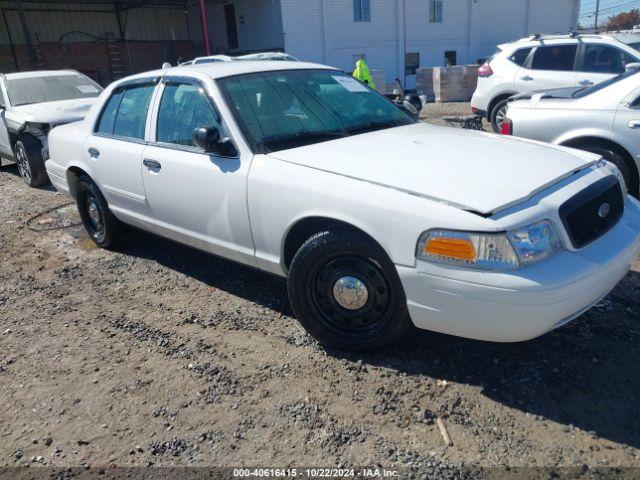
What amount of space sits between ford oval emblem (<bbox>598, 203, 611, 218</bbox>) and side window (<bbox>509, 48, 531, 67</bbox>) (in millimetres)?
7909

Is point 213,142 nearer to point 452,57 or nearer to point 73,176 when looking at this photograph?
point 73,176

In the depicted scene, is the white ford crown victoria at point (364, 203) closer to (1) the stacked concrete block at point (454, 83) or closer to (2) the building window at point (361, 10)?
(1) the stacked concrete block at point (454, 83)

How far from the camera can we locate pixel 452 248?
2533 mm

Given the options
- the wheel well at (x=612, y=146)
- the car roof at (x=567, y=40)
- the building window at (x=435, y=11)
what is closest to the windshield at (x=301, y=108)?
the wheel well at (x=612, y=146)

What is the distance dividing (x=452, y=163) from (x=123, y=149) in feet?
8.74

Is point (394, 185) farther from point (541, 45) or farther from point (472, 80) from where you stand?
point (472, 80)

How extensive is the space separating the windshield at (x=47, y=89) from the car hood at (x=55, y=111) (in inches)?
12.0

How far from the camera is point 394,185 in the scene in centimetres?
277

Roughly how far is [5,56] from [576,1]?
1214 inches

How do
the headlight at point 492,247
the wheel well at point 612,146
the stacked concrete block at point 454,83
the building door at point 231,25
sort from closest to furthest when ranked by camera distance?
the headlight at point 492,247 → the wheel well at point 612,146 → the stacked concrete block at point 454,83 → the building door at point 231,25

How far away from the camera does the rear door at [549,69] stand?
31.1ft

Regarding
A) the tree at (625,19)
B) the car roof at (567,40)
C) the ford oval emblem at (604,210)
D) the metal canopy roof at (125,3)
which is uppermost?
the metal canopy roof at (125,3)

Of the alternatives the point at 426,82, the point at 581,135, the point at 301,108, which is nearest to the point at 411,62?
the point at 426,82

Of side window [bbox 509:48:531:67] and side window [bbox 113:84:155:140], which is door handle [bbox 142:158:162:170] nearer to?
side window [bbox 113:84:155:140]
